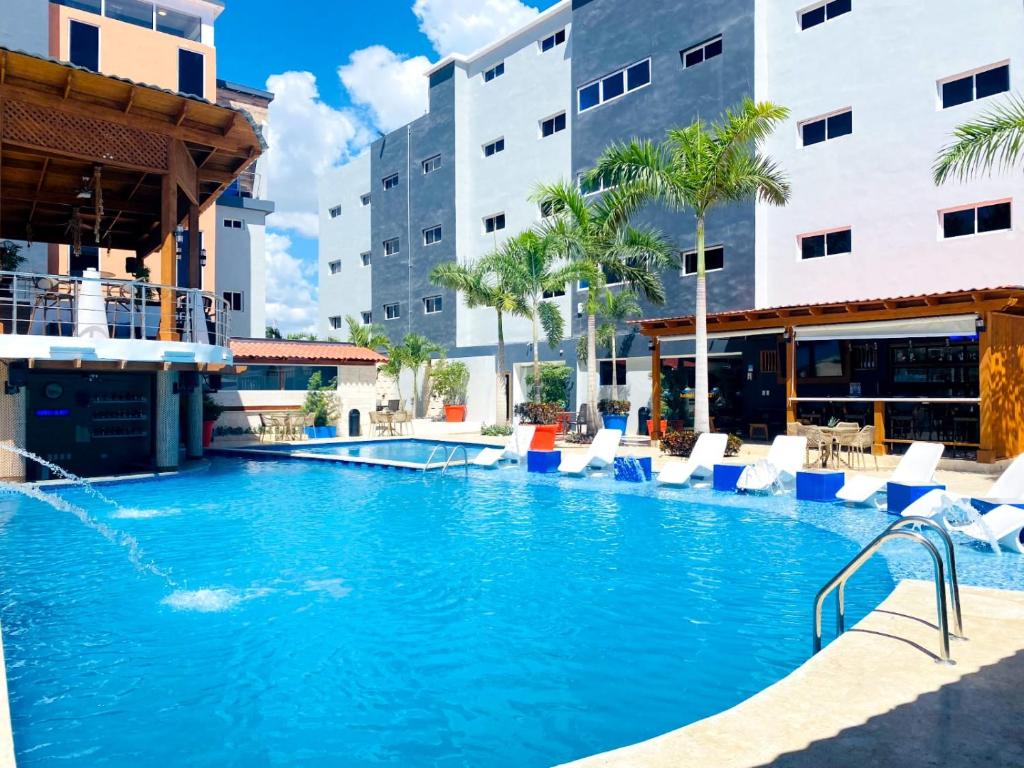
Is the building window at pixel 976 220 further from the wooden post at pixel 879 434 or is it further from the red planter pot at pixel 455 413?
the red planter pot at pixel 455 413

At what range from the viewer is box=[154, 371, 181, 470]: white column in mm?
16078

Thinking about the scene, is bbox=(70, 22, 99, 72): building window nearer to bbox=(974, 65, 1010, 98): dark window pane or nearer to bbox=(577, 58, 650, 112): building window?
bbox=(577, 58, 650, 112): building window

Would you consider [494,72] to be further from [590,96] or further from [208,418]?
[208,418]

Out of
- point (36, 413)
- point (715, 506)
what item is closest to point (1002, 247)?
point (715, 506)

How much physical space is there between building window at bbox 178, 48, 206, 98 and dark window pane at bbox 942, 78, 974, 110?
2564cm

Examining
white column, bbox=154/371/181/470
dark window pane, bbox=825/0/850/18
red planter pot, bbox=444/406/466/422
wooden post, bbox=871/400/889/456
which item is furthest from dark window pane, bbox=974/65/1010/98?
red planter pot, bbox=444/406/466/422

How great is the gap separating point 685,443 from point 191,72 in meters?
24.7

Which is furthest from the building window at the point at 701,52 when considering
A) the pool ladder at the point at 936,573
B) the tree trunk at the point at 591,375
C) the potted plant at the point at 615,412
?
the pool ladder at the point at 936,573

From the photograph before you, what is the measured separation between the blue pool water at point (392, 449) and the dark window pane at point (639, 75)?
46.9 feet

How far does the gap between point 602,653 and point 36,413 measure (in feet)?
49.7

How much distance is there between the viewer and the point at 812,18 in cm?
2069

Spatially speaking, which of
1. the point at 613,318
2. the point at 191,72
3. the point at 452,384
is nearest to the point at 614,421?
the point at 613,318

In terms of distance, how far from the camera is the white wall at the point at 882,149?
56.2 feet

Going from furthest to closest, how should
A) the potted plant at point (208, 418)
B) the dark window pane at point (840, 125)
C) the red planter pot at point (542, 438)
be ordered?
the potted plant at point (208, 418), the dark window pane at point (840, 125), the red planter pot at point (542, 438)
